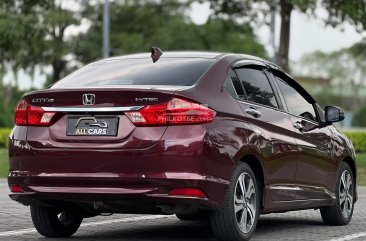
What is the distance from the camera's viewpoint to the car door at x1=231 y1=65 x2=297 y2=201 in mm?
8438

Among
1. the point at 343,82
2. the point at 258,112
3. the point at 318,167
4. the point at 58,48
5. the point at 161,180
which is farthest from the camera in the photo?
the point at 343,82

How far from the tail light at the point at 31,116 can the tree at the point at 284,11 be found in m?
15.8

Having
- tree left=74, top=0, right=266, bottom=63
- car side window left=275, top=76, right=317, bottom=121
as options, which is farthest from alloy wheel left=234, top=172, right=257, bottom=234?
tree left=74, top=0, right=266, bottom=63

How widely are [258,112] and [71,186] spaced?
1819 mm

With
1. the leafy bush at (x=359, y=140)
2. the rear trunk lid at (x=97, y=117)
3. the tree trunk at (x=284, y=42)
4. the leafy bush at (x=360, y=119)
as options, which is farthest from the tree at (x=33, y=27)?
the leafy bush at (x=360, y=119)

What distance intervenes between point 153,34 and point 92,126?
2025 inches

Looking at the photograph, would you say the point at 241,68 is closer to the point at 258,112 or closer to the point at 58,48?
the point at 258,112

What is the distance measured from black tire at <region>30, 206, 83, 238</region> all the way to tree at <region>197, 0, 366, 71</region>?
49.3ft

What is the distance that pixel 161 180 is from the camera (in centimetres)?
752

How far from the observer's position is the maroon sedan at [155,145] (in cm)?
754

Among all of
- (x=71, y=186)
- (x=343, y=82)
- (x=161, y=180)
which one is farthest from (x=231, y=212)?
(x=343, y=82)

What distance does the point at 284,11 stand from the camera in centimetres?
2595

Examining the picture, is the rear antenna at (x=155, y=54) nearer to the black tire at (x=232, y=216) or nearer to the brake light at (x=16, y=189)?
the black tire at (x=232, y=216)

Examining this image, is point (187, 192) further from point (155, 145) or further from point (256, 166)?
point (256, 166)
